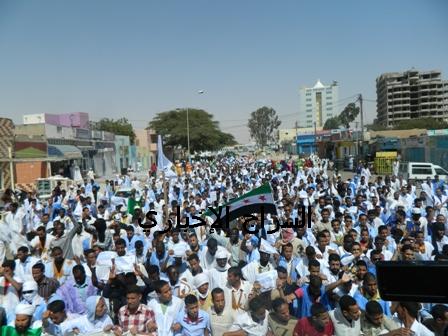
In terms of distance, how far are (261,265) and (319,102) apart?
11518 centimetres

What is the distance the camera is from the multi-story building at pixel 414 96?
93.8 m

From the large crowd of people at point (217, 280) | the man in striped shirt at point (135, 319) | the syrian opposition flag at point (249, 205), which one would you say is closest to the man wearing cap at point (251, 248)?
the large crowd of people at point (217, 280)

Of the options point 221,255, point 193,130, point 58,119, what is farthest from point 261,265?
point 193,130

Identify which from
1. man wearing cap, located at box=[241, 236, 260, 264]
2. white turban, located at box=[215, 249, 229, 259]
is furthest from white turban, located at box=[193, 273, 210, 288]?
man wearing cap, located at box=[241, 236, 260, 264]

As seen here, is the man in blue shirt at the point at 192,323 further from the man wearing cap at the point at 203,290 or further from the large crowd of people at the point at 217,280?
the man wearing cap at the point at 203,290

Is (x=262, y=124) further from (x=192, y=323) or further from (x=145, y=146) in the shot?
(x=192, y=323)

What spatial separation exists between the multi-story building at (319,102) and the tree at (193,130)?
66718mm

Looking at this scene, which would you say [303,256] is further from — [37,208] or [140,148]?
[140,148]

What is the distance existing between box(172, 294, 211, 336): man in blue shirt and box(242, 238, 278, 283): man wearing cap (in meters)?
1.14

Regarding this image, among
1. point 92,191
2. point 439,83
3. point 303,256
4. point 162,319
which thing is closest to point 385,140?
point 92,191

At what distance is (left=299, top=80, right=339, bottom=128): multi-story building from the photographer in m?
116

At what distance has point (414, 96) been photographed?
96312 mm

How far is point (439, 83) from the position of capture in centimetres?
9300

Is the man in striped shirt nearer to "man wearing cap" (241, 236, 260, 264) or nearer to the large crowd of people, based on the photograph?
the large crowd of people
